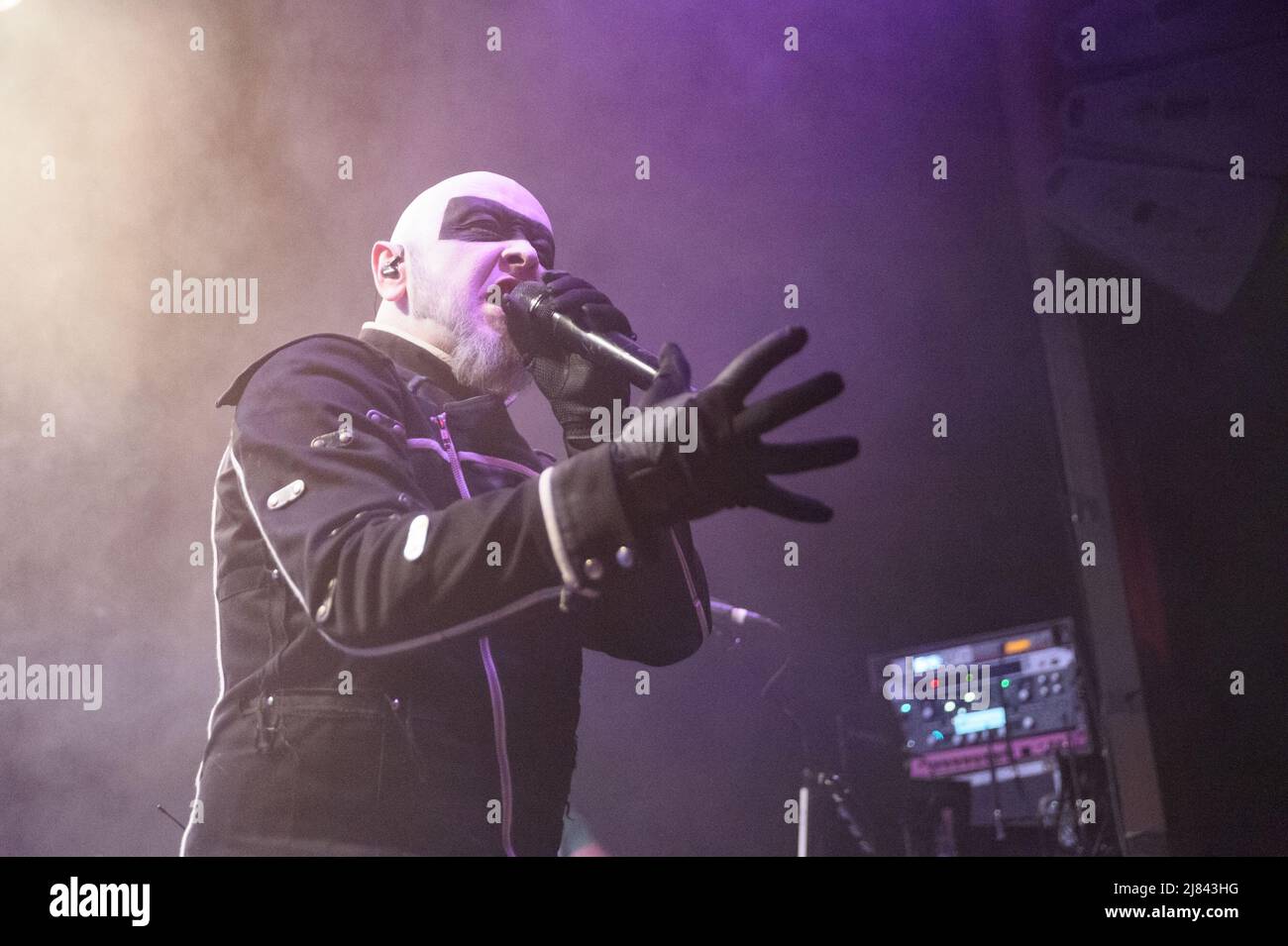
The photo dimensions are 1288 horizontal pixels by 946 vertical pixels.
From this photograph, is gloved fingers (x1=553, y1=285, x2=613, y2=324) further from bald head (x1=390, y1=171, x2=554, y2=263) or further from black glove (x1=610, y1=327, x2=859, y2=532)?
black glove (x1=610, y1=327, x2=859, y2=532)

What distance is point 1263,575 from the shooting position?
265 centimetres

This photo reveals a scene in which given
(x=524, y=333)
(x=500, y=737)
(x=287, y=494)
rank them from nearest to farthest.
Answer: (x=287, y=494)
(x=500, y=737)
(x=524, y=333)

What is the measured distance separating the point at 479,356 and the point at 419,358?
10cm

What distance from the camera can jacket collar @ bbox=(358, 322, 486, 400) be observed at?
1.73 metres

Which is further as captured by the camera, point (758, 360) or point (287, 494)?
point (287, 494)

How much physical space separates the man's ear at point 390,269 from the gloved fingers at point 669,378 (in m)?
0.78

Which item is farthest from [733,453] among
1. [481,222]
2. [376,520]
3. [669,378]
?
[481,222]

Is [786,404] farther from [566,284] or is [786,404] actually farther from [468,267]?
[468,267]

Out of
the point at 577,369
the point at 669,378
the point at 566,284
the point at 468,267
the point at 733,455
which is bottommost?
the point at 733,455

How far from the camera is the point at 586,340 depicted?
1542 mm

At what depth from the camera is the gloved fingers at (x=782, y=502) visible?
108 centimetres

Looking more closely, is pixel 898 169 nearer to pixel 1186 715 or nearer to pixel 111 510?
pixel 1186 715

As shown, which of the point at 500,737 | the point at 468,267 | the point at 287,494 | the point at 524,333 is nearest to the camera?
the point at 287,494
